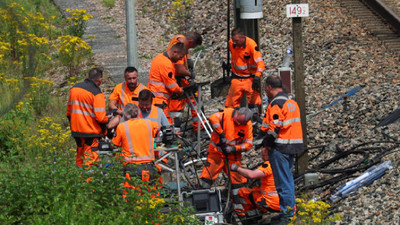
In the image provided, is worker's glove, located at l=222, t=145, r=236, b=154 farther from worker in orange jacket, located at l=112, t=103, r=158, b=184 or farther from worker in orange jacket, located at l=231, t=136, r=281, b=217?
worker in orange jacket, located at l=112, t=103, r=158, b=184

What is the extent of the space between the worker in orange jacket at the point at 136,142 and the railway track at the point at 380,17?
8.42 meters

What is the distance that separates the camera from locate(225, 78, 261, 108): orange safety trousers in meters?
11.8

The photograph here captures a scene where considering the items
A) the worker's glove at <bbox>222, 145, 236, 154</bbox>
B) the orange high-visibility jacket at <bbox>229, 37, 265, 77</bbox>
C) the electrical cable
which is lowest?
the electrical cable

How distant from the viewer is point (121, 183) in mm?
7336

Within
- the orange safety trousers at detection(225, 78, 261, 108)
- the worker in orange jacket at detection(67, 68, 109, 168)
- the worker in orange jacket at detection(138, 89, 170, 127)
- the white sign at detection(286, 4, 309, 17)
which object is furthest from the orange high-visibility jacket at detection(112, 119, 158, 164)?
the orange safety trousers at detection(225, 78, 261, 108)

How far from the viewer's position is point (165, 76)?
33.8 feet

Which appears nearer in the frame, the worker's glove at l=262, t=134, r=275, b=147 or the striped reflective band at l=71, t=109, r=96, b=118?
→ the worker's glove at l=262, t=134, r=275, b=147

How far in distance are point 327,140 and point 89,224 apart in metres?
5.78

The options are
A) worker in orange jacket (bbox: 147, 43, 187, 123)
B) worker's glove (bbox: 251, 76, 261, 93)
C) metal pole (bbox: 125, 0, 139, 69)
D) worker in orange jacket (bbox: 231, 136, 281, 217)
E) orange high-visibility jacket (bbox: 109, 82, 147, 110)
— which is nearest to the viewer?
worker in orange jacket (bbox: 231, 136, 281, 217)

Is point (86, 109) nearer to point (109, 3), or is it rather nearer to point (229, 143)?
point (229, 143)

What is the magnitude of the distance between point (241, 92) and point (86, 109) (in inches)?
140

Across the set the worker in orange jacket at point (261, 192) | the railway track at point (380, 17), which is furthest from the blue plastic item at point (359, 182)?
the railway track at point (380, 17)

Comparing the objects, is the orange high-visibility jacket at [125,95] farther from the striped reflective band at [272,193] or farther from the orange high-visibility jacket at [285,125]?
the striped reflective band at [272,193]

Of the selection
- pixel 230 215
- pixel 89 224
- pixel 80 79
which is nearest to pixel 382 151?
pixel 230 215
